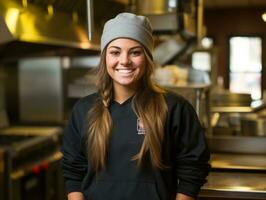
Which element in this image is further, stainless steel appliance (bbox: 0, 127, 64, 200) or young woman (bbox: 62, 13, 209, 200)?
stainless steel appliance (bbox: 0, 127, 64, 200)

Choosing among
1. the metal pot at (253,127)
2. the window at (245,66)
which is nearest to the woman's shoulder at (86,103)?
the metal pot at (253,127)

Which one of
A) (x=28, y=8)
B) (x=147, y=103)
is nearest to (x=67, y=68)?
(x=28, y=8)

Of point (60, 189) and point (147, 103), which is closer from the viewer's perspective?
point (147, 103)

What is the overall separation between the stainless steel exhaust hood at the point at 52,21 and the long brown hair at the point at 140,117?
0.32m

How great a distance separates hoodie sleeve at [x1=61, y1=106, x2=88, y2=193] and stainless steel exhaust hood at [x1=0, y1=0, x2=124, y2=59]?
0.37 metres

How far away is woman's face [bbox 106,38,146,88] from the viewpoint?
1.49 meters

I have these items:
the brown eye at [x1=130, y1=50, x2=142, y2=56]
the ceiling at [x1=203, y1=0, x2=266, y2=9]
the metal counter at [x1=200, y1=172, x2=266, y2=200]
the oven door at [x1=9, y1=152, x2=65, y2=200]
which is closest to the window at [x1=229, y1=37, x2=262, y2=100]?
the ceiling at [x1=203, y1=0, x2=266, y2=9]

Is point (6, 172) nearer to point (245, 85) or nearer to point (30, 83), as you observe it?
point (30, 83)

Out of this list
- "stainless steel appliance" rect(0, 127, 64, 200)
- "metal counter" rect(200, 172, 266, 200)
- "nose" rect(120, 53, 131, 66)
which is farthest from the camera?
"stainless steel appliance" rect(0, 127, 64, 200)

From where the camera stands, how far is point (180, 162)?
1.57m

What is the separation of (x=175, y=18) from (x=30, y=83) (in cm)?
178

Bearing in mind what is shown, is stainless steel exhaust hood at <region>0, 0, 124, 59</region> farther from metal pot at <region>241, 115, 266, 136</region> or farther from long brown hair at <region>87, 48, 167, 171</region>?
metal pot at <region>241, 115, 266, 136</region>

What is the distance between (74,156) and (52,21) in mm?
1241

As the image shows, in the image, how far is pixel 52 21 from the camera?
2678 millimetres
